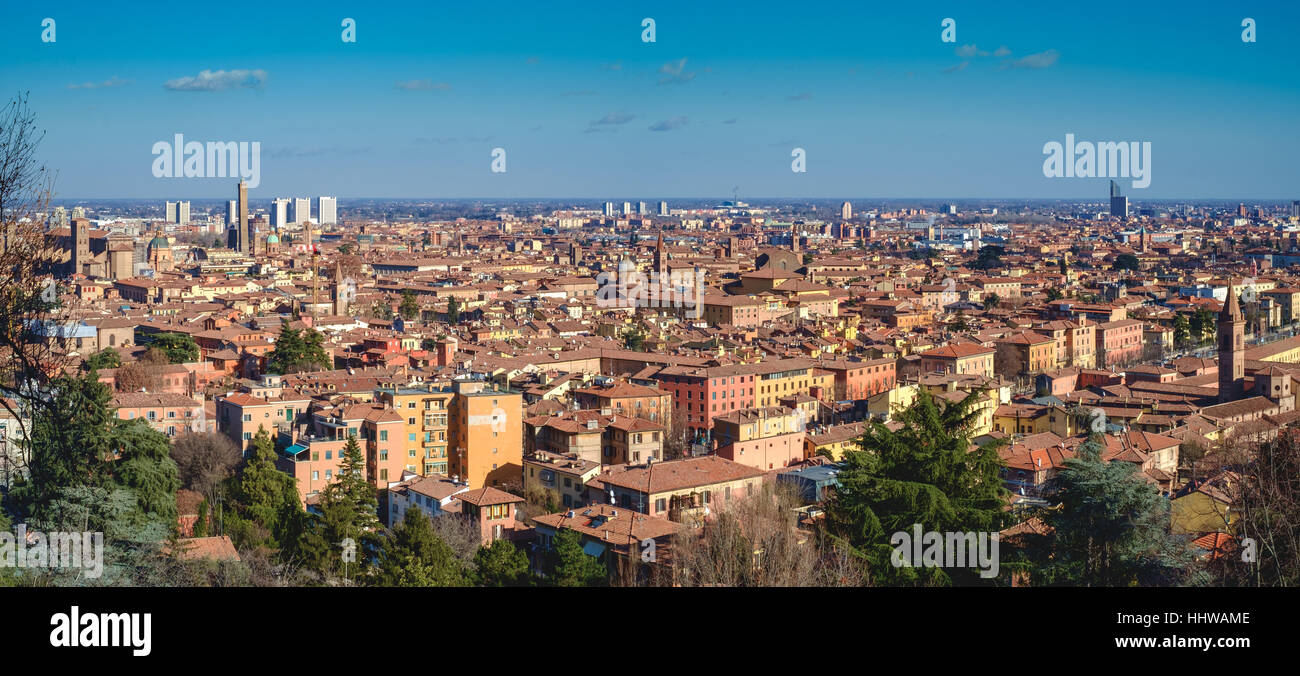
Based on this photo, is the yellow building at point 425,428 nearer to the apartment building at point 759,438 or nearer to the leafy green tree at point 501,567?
the apartment building at point 759,438

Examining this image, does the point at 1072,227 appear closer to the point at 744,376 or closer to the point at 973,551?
the point at 744,376

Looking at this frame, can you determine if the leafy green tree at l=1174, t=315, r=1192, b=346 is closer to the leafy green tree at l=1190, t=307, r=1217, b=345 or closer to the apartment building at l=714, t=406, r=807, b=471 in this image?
the leafy green tree at l=1190, t=307, r=1217, b=345

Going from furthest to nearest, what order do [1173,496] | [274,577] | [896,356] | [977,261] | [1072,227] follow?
1. [1072,227]
2. [977,261]
3. [896,356]
4. [1173,496]
5. [274,577]

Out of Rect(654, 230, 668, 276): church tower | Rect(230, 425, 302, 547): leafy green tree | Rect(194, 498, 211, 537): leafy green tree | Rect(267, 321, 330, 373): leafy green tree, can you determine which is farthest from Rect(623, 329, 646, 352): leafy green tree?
Rect(654, 230, 668, 276): church tower

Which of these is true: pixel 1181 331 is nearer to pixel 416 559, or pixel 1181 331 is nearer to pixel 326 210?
pixel 416 559

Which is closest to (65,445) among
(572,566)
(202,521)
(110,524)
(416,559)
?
(110,524)

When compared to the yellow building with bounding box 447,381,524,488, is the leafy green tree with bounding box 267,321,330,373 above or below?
above
